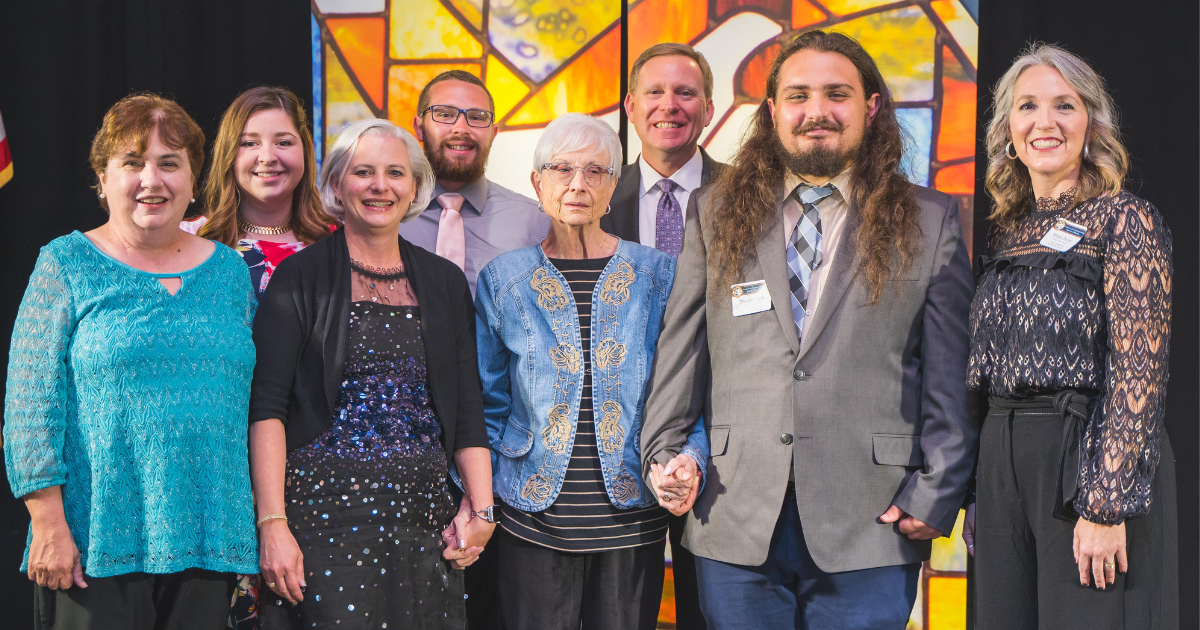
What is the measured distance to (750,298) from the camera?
7.41 ft

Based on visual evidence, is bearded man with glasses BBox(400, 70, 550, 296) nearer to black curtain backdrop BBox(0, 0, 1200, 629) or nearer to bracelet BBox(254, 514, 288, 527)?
black curtain backdrop BBox(0, 0, 1200, 629)

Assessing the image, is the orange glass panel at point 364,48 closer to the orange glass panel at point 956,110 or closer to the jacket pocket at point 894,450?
the orange glass panel at point 956,110

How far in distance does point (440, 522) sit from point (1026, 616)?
1.42 meters

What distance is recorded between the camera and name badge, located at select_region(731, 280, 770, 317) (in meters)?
2.24

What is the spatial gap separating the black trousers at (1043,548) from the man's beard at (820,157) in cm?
70

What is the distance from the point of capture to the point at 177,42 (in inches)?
157

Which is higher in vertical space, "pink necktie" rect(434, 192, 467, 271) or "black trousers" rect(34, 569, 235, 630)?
"pink necktie" rect(434, 192, 467, 271)

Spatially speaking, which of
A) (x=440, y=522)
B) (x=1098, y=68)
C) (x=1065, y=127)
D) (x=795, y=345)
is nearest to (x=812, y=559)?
(x=795, y=345)

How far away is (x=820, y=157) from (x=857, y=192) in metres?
0.13

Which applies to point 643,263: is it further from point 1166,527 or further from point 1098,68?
point 1098,68

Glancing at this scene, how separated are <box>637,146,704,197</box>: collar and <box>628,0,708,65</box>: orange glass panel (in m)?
0.85

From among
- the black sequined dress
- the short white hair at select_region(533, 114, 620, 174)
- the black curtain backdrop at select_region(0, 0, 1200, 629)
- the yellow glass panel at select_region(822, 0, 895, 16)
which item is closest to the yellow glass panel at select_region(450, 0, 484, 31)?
the black curtain backdrop at select_region(0, 0, 1200, 629)

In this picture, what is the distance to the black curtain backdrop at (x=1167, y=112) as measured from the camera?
11.7 feet

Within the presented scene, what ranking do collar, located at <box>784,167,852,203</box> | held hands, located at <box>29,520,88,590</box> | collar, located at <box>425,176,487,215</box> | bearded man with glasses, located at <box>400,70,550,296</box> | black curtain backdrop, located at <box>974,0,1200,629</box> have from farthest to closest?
black curtain backdrop, located at <box>974,0,1200,629</box>
collar, located at <box>425,176,487,215</box>
bearded man with glasses, located at <box>400,70,550,296</box>
collar, located at <box>784,167,852,203</box>
held hands, located at <box>29,520,88,590</box>
